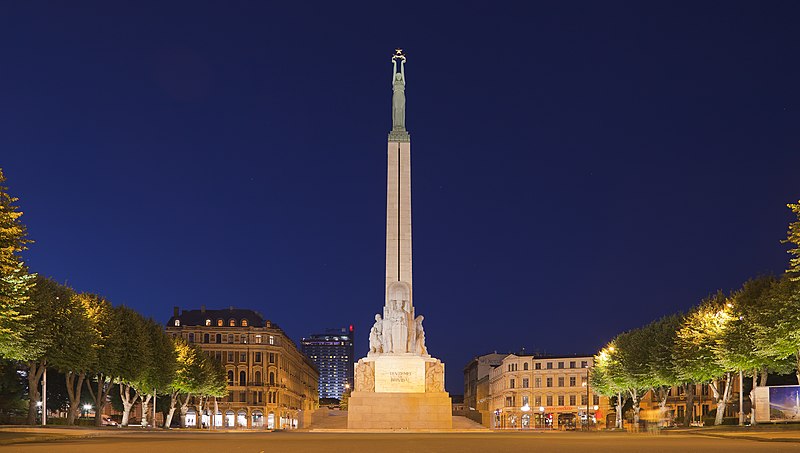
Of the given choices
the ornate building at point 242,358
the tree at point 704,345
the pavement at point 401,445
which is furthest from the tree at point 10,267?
the ornate building at point 242,358

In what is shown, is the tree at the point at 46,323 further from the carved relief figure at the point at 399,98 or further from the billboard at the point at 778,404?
the billboard at the point at 778,404

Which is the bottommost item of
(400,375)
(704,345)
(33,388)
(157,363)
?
(33,388)

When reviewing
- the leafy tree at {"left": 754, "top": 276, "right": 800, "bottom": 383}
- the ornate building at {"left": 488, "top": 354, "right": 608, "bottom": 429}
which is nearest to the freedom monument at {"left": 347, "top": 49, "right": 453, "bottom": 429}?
the leafy tree at {"left": 754, "top": 276, "right": 800, "bottom": 383}

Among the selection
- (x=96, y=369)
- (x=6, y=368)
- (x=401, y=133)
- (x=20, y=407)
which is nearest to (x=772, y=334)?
(x=401, y=133)

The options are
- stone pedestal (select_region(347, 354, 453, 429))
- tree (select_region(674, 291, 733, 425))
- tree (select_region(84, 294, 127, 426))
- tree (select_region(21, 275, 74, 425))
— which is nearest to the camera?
tree (select_region(21, 275, 74, 425))

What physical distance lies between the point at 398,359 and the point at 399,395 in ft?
8.68

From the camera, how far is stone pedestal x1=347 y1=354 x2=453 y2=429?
64312 mm

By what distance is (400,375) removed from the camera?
66.0m

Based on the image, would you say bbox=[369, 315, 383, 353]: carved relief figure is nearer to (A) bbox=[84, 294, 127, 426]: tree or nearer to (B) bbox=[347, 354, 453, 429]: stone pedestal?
(B) bbox=[347, 354, 453, 429]: stone pedestal

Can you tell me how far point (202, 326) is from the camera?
153 m

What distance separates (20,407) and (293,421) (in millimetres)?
71227

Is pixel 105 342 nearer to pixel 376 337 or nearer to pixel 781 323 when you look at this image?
pixel 376 337

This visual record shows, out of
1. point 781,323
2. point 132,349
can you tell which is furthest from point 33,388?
point 781,323

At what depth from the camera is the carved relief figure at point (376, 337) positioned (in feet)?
221
